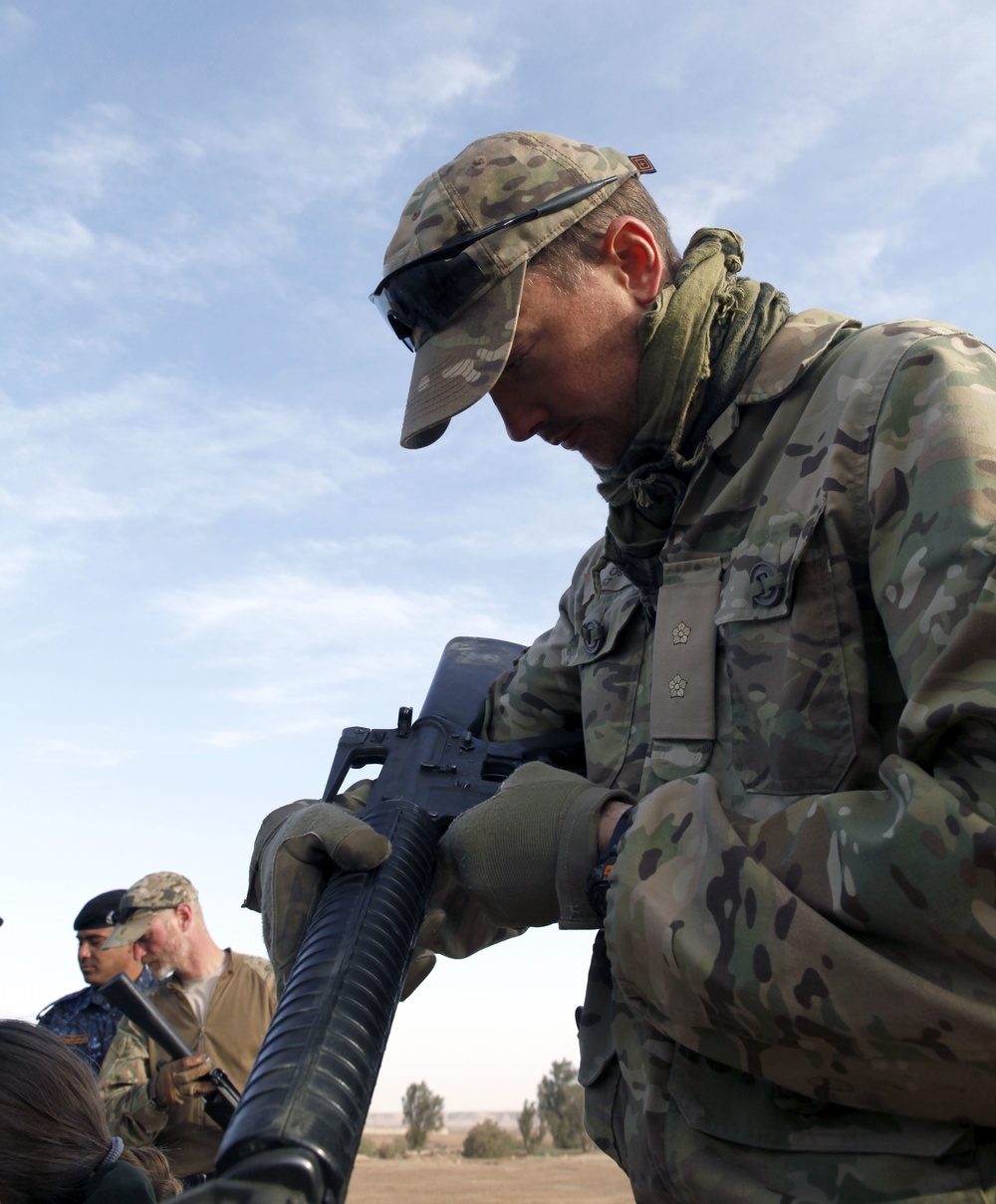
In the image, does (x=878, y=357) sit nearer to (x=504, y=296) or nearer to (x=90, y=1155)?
(x=504, y=296)

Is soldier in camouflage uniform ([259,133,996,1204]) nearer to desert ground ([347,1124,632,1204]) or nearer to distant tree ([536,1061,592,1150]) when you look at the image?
desert ground ([347,1124,632,1204])

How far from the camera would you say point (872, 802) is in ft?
6.06

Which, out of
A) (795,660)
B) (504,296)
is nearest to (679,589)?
(795,660)

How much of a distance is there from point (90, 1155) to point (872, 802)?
218 centimetres

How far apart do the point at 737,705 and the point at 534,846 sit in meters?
0.51

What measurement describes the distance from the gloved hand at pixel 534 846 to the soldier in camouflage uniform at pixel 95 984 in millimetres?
5493

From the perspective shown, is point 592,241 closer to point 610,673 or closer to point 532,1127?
point 610,673

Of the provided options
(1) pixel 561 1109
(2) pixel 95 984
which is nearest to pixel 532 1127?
(1) pixel 561 1109

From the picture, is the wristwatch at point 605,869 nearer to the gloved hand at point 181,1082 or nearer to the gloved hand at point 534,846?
the gloved hand at point 534,846

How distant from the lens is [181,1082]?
20.7ft

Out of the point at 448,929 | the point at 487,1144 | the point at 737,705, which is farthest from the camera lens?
the point at 487,1144

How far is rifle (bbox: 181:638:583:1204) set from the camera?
161 centimetres

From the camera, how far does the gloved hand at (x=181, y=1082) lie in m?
6.30

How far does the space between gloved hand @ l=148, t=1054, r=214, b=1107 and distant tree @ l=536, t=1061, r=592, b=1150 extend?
2159cm
